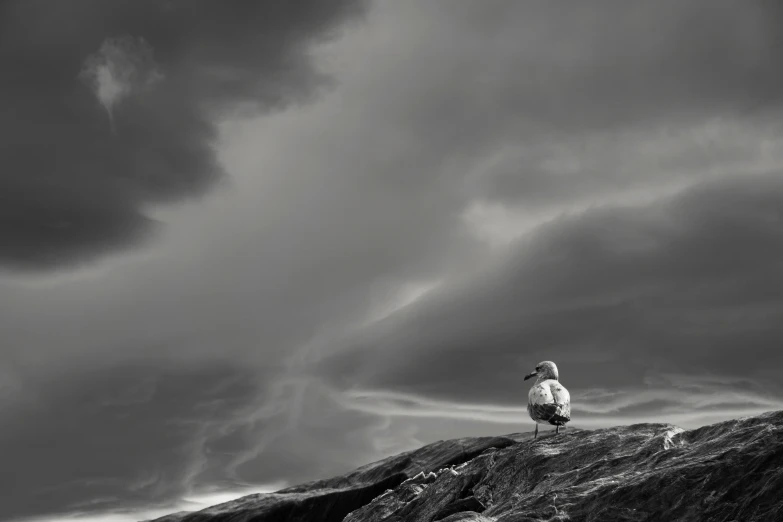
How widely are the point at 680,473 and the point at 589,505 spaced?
107 inches

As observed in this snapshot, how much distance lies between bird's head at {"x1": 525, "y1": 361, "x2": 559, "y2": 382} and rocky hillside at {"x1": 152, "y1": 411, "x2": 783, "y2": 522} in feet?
26.7

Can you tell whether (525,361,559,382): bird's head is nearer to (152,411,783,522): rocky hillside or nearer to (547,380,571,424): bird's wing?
(547,380,571,424): bird's wing

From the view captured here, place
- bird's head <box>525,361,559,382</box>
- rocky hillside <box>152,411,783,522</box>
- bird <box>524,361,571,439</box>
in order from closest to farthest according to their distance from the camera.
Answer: rocky hillside <box>152,411,783,522</box>, bird <box>524,361,571,439</box>, bird's head <box>525,361,559,382</box>

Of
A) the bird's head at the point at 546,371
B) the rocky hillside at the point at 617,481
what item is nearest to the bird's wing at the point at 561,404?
the rocky hillside at the point at 617,481

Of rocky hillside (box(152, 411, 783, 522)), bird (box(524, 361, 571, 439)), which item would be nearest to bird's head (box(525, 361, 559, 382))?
bird (box(524, 361, 571, 439))

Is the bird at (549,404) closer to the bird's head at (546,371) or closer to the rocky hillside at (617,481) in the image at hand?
the rocky hillside at (617,481)

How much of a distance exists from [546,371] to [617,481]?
18.4 meters

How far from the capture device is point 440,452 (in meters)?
44.2

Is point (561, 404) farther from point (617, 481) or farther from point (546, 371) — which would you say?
point (617, 481)

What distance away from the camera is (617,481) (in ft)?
68.7

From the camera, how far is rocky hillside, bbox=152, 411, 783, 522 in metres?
18.4

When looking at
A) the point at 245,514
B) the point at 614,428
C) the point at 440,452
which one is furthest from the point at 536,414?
the point at 245,514

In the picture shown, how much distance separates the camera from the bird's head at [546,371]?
3888 centimetres

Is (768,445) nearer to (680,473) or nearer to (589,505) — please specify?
(680,473)
